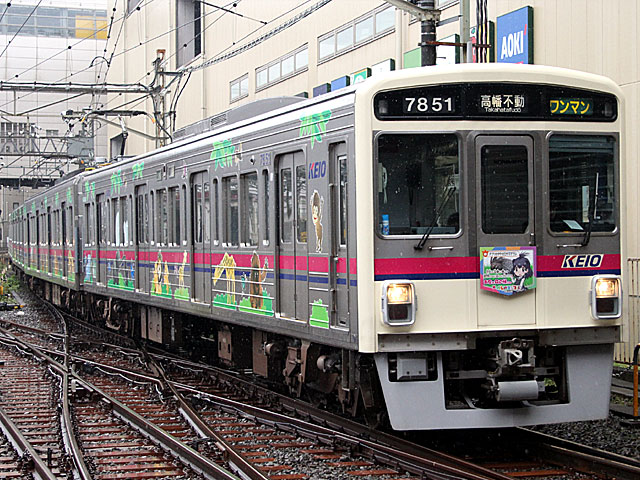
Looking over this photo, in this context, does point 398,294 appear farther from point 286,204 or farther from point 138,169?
point 138,169

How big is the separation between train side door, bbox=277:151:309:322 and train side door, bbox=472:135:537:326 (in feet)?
5.91

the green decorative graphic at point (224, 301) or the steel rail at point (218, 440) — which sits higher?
the green decorative graphic at point (224, 301)

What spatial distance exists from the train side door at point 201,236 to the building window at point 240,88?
14.6m

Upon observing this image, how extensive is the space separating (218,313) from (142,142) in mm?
28570

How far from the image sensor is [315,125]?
27.5ft

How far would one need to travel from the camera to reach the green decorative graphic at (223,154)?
34.7ft

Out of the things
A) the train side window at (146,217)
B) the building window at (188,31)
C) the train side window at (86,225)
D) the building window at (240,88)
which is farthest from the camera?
the building window at (188,31)

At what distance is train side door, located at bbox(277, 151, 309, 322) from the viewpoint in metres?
8.77

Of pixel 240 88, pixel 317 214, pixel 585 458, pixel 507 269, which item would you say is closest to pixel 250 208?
pixel 317 214

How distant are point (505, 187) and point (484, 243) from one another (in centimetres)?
48

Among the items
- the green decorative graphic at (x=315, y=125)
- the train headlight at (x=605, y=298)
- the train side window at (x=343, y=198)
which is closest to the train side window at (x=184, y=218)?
the green decorative graphic at (x=315, y=125)

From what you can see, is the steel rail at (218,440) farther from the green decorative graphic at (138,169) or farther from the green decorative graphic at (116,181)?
the green decorative graphic at (116,181)

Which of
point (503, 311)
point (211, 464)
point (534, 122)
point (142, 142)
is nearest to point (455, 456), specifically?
point (503, 311)

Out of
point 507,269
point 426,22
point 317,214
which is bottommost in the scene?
point 507,269
